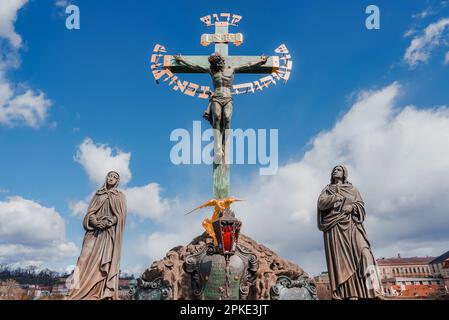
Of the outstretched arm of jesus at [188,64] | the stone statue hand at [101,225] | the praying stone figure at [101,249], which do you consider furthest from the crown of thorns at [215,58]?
the stone statue hand at [101,225]

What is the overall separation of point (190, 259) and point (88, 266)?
9.18 ft

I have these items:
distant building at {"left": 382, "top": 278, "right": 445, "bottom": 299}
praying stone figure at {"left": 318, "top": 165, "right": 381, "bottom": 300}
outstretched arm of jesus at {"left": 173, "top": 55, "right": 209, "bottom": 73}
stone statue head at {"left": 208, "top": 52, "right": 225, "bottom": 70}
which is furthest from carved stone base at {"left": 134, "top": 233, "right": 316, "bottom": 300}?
distant building at {"left": 382, "top": 278, "right": 445, "bottom": 299}

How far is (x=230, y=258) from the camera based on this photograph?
25.6 ft

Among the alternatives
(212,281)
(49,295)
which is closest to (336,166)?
(212,281)

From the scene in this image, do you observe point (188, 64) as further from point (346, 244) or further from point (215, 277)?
point (346, 244)

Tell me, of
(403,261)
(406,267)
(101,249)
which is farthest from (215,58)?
(403,261)

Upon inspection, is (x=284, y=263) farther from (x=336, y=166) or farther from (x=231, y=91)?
(x=231, y=91)

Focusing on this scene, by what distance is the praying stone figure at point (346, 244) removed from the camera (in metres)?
5.66

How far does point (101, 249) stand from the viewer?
6.12 metres

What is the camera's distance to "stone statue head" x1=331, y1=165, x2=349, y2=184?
21.7 feet

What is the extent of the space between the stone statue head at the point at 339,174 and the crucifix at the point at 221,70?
10.7 ft

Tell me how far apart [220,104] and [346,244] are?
520 centimetres

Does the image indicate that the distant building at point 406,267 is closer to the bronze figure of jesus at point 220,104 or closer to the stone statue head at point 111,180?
the bronze figure of jesus at point 220,104

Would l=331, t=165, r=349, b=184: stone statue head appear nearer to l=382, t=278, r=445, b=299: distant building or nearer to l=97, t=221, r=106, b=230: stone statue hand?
l=97, t=221, r=106, b=230: stone statue hand
